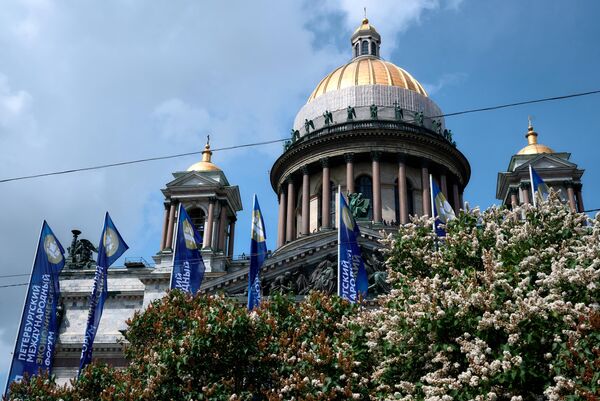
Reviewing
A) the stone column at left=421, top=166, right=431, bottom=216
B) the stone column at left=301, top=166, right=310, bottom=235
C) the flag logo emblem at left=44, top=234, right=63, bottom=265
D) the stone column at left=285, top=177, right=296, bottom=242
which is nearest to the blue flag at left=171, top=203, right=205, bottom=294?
the flag logo emblem at left=44, top=234, right=63, bottom=265

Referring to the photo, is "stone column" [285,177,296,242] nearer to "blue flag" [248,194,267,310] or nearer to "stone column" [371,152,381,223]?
"stone column" [371,152,381,223]

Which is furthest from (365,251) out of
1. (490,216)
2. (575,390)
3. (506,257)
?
(575,390)

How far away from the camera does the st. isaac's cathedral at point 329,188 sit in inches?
1523

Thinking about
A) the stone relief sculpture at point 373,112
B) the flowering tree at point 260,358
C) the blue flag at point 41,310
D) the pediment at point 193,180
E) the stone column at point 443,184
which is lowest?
the flowering tree at point 260,358

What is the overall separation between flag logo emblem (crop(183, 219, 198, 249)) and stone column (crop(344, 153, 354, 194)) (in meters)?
15.6

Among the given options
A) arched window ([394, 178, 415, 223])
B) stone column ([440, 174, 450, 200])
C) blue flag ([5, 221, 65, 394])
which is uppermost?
stone column ([440, 174, 450, 200])

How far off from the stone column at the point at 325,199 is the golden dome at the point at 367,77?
321 inches

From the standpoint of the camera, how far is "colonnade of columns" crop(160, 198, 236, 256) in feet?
150

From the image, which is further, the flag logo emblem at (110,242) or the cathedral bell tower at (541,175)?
the cathedral bell tower at (541,175)

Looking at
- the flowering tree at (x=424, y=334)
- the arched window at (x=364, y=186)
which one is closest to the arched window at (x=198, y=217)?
the arched window at (x=364, y=186)

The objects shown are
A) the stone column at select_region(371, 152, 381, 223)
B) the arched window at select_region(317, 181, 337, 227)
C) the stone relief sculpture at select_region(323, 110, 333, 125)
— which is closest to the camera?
the stone column at select_region(371, 152, 381, 223)

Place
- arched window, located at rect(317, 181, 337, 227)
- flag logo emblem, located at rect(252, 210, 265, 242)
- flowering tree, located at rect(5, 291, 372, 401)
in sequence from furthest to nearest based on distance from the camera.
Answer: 1. arched window, located at rect(317, 181, 337, 227)
2. flag logo emblem, located at rect(252, 210, 265, 242)
3. flowering tree, located at rect(5, 291, 372, 401)

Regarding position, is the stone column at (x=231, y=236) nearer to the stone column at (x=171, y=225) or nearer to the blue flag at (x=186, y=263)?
the stone column at (x=171, y=225)

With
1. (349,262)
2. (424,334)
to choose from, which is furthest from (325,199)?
(424,334)
